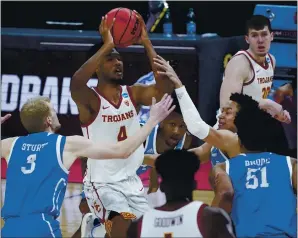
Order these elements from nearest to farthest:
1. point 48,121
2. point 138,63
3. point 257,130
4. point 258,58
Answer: point 257,130, point 48,121, point 258,58, point 138,63

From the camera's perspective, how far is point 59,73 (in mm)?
12016

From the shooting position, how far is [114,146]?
6.11m

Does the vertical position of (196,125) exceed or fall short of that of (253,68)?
it falls short

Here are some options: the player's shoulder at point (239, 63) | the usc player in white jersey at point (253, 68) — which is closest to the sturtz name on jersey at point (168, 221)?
the usc player in white jersey at point (253, 68)

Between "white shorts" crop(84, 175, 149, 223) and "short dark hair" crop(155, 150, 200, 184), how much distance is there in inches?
89.2

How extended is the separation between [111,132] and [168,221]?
251 cm

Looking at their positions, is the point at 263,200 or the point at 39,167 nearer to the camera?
the point at 263,200

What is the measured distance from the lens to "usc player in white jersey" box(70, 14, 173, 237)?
6855 mm

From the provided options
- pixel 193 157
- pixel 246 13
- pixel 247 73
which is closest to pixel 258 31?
pixel 247 73

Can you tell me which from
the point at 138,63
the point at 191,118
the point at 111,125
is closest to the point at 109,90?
the point at 111,125

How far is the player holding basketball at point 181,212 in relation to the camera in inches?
178

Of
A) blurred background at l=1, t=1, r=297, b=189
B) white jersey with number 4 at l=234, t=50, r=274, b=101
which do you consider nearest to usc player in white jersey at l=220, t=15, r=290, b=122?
white jersey with number 4 at l=234, t=50, r=274, b=101

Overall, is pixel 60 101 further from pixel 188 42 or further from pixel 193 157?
pixel 193 157

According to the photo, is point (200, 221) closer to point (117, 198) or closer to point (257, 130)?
point (257, 130)
